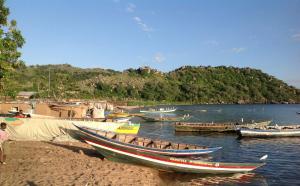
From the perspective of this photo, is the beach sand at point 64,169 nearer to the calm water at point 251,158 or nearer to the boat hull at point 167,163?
the boat hull at point 167,163

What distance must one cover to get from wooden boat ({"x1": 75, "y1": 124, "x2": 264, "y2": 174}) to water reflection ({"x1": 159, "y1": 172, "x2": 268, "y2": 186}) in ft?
1.38

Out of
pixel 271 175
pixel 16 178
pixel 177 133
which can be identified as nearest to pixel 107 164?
pixel 16 178

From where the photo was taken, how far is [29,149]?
64.3 ft

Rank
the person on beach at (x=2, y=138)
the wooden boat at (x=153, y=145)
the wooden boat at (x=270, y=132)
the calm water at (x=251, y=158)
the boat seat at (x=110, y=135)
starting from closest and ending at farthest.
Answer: the person on beach at (x=2, y=138) < the calm water at (x=251, y=158) < the wooden boat at (x=153, y=145) < the boat seat at (x=110, y=135) < the wooden boat at (x=270, y=132)

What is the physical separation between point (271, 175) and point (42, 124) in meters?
16.8

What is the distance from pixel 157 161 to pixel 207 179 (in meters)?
3.17

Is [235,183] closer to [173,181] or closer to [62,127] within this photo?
[173,181]

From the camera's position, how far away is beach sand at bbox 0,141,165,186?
1359cm

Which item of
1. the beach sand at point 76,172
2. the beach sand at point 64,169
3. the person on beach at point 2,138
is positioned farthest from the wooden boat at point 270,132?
the person on beach at point 2,138

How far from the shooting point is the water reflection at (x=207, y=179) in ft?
56.9

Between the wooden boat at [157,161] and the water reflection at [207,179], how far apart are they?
0.42 m

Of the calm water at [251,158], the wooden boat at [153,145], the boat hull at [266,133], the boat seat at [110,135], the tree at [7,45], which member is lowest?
the calm water at [251,158]

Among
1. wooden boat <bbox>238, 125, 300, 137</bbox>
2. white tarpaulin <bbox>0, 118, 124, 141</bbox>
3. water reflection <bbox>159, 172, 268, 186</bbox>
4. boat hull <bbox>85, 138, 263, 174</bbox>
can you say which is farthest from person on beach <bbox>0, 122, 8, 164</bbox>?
wooden boat <bbox>238, 125, 300, 137</bbox>

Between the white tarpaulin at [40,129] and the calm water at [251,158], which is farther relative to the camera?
the white tarpaulin at [40,129]
